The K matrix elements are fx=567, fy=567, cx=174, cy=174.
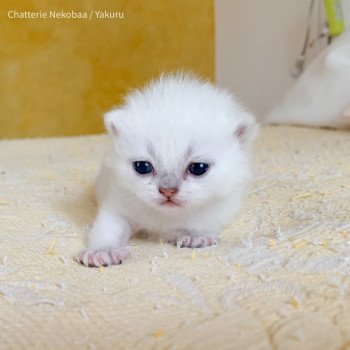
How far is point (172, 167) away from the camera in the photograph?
3.69 feet

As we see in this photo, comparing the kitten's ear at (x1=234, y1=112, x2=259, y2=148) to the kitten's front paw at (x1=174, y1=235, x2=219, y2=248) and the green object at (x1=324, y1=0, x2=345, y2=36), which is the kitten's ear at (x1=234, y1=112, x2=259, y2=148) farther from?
the green object at (x1=324, y1=0, x2=345, y2=36)

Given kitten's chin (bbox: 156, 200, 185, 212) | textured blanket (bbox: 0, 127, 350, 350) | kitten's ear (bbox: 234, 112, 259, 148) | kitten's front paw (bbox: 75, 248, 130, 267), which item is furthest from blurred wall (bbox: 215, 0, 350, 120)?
kitten's front paw (bbox: 75, 248, 130, 267)

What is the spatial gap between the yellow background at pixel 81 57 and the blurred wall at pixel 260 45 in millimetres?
206

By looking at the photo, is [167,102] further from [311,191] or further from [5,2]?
[5,2]

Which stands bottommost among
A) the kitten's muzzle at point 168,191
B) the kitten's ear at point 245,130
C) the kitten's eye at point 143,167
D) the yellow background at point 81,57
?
the yellow background at point 81,57

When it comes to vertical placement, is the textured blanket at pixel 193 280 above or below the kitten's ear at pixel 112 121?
below

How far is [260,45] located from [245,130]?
2395 mm

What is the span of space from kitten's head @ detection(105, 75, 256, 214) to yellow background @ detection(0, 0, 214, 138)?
2.03 metres

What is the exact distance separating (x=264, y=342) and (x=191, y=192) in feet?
1.69

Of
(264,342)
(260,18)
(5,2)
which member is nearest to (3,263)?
(264,342)

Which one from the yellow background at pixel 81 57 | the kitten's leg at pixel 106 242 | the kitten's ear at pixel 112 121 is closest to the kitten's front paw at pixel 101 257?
the kitten's leg at pixel 106 242

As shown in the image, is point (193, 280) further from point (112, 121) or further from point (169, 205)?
point (112, 121)

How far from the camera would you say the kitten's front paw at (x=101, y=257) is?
1044 millimetres

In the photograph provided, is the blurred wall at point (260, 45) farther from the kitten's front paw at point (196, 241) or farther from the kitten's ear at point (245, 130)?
the kitten's front paw at point (196, 241)
